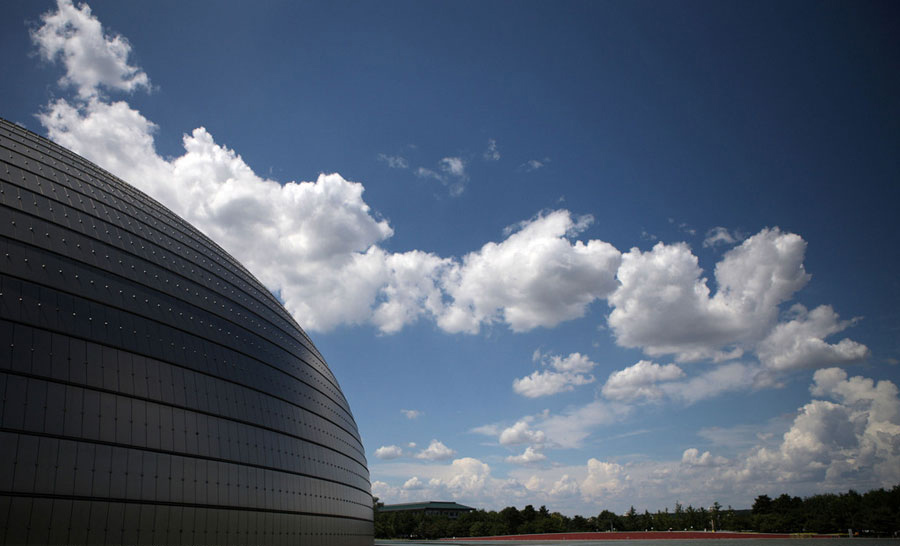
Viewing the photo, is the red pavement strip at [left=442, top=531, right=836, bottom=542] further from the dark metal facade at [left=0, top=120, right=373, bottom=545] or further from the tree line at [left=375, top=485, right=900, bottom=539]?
the dark metal facade at [left=0, top=120, right=373, bottom=545]

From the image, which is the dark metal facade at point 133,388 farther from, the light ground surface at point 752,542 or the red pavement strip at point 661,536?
the red pavement strip at point 661,536

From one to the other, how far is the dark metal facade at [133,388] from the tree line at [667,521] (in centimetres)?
9139

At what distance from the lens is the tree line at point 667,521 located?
99688 mm

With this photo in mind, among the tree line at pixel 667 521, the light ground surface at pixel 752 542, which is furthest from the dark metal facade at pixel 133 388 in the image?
the tree line at pixel 667 521

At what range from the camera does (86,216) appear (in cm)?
2766

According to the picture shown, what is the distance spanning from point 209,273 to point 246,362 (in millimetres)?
7057

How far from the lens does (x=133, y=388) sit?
22.7 meters

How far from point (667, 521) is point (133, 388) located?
443 ft

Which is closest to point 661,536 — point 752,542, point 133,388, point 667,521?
point 752,542

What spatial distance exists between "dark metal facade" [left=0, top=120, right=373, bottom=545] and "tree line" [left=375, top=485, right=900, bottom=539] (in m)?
91.4

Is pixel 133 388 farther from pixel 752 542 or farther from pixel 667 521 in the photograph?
pixel 667 521

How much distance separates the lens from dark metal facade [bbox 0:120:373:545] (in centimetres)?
1923

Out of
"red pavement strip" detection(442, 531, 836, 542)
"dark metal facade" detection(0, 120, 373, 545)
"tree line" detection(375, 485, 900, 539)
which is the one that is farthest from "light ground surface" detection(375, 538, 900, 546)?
"dark metal facade" detection(0, 120, 373, 545)

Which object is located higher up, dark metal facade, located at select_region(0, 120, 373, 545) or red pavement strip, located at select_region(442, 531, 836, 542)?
dark metal facade, located at select_region(0, 120, 373, 545)
